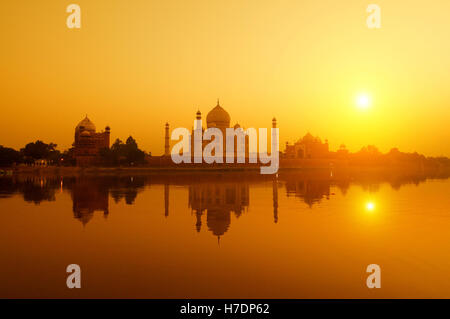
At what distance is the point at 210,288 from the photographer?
4445 millimetres

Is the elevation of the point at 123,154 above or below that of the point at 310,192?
above

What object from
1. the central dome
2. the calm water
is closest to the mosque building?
the central dome

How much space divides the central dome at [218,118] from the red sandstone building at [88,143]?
12.7 metres

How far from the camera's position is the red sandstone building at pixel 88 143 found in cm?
4325

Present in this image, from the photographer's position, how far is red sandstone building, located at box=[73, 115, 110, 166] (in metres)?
43.2

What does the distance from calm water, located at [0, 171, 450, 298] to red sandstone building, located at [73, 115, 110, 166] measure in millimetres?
34025

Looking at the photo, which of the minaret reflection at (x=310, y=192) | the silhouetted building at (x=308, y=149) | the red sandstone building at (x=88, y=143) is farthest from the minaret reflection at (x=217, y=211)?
the silhouetted building at (x=308, y=149)

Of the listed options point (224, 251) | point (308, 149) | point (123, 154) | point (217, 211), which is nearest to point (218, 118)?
point (123, 154)

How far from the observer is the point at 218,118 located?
166 ft

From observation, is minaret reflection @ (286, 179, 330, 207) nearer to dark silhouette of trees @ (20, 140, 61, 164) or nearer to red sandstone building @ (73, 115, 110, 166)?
red sandstone building @ (73, 115, 110, 166)

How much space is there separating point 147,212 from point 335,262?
6.02m

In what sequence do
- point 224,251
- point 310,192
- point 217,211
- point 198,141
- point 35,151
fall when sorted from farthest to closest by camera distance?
point 198,141 → point 35,151 → point 310,192 → point 217,211 → point 224,251

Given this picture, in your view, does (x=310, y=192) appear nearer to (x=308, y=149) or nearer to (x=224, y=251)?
(x=224, y=251)

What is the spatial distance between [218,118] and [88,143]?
15975 mm
